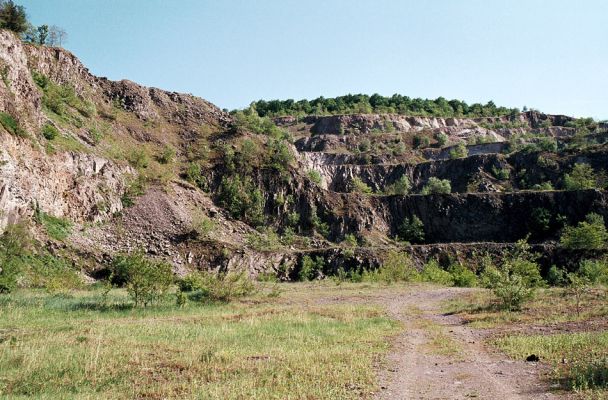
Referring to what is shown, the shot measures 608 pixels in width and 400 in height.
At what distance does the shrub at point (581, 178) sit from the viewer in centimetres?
7262

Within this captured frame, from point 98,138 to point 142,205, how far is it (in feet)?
38.8

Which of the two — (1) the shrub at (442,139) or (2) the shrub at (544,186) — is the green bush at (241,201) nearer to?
(2) the shrub at (544,186)

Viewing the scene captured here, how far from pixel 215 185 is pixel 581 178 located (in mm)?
60775

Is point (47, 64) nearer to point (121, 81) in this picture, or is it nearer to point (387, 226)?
point (121, 81)

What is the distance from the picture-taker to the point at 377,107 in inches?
6058

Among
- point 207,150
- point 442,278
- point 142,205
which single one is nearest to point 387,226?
point 442,278

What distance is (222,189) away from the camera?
66312 mm

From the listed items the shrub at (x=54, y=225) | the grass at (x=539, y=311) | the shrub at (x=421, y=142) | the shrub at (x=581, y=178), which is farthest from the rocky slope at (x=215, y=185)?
the grass at (x=539, y=311)

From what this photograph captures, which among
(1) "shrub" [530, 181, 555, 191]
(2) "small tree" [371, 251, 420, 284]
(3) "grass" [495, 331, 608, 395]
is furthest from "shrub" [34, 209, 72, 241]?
(1) "shrub" [530, 181, 555, 191]

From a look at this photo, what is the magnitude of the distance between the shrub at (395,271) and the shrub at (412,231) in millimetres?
15942

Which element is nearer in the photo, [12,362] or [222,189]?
[12,362]

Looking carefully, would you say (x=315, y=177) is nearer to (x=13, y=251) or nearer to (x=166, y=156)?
(x=166, y=156)

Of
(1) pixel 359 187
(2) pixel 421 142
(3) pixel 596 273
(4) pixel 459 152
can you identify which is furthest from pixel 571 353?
(2) pixel 421 142

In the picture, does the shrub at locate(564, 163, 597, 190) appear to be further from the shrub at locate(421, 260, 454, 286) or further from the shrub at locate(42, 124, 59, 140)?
the shrub at locate(42, 124, 59, 140)
